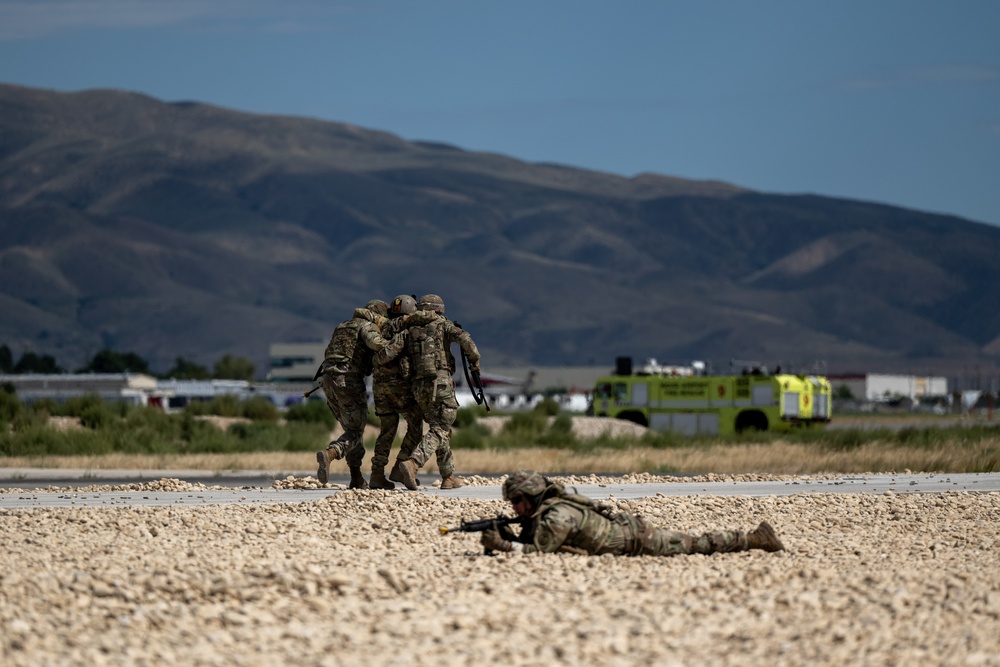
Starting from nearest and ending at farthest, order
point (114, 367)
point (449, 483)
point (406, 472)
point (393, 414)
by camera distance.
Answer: point (406, 472), point (393, 414), point (449, 483), point (114, 367)

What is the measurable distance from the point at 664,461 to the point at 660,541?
16679mm

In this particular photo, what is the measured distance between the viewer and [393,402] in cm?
1648

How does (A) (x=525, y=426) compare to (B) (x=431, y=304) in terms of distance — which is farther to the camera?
(A) (x=525, y=426)

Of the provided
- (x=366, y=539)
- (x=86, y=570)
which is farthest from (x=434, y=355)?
(x=86, y=570)

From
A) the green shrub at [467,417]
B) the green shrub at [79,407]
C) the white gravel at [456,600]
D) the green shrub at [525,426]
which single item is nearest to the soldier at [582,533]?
the white gravel at [456,600]

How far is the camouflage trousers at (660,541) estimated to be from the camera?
11328 millimetres

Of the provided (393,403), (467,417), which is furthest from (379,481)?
(467,417)

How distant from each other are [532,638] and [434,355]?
8143 mm

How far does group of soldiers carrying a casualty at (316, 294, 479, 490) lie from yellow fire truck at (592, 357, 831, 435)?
2757 centimetres

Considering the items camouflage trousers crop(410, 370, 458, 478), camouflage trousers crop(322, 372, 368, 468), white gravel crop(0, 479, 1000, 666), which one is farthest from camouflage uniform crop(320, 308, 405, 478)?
white gravel crop(0, 479, 1000, 666)

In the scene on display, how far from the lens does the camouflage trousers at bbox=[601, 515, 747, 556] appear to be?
1133cm

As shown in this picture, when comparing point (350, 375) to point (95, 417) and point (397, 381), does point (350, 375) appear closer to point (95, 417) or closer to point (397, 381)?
point (397, 381)

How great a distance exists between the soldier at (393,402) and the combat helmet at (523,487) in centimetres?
522

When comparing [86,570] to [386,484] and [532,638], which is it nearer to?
[532,638]
